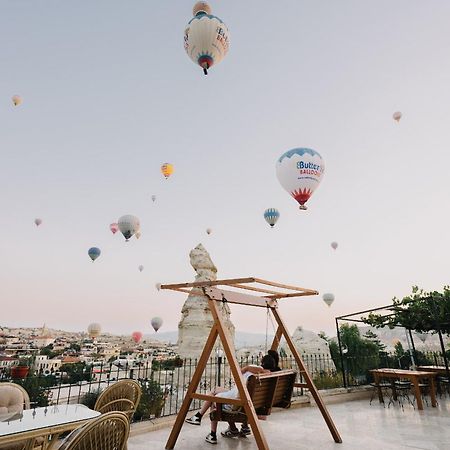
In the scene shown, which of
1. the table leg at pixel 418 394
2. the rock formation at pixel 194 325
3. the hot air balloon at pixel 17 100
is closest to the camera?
the table leg at pixel 418 394

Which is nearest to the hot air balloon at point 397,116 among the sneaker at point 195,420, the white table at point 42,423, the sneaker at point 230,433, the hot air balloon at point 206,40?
the hot air balloon at point 206,40

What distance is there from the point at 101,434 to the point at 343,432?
4.74 meters

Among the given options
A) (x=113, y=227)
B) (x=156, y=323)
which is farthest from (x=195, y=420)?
(x=156, y=323)

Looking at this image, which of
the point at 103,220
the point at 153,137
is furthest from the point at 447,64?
the point at 103,220

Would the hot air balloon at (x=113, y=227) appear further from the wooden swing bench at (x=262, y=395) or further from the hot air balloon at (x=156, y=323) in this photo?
the wooden swing bench at (x=262, y=395)

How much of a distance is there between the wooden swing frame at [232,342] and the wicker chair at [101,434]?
2.08 m

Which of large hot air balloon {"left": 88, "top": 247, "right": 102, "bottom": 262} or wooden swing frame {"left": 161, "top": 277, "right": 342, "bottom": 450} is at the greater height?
large hot air balloon {"left": 88, "top": 247, "right": 102, "bottom": 262}

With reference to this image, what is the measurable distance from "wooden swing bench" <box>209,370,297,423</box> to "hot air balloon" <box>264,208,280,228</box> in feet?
35.5

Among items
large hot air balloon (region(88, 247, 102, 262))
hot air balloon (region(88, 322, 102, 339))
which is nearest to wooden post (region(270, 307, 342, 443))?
large hot air balloon (region(88, 247, 102, 262))

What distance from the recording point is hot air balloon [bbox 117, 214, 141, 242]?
16406 mm

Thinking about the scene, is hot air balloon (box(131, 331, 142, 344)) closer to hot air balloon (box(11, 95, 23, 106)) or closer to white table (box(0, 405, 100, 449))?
hot air balloon (box(11, 95, 23, 106))

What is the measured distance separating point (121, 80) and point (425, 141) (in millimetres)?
12191

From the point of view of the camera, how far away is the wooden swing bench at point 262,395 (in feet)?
14.0

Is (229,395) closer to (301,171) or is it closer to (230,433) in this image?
(230,433)
